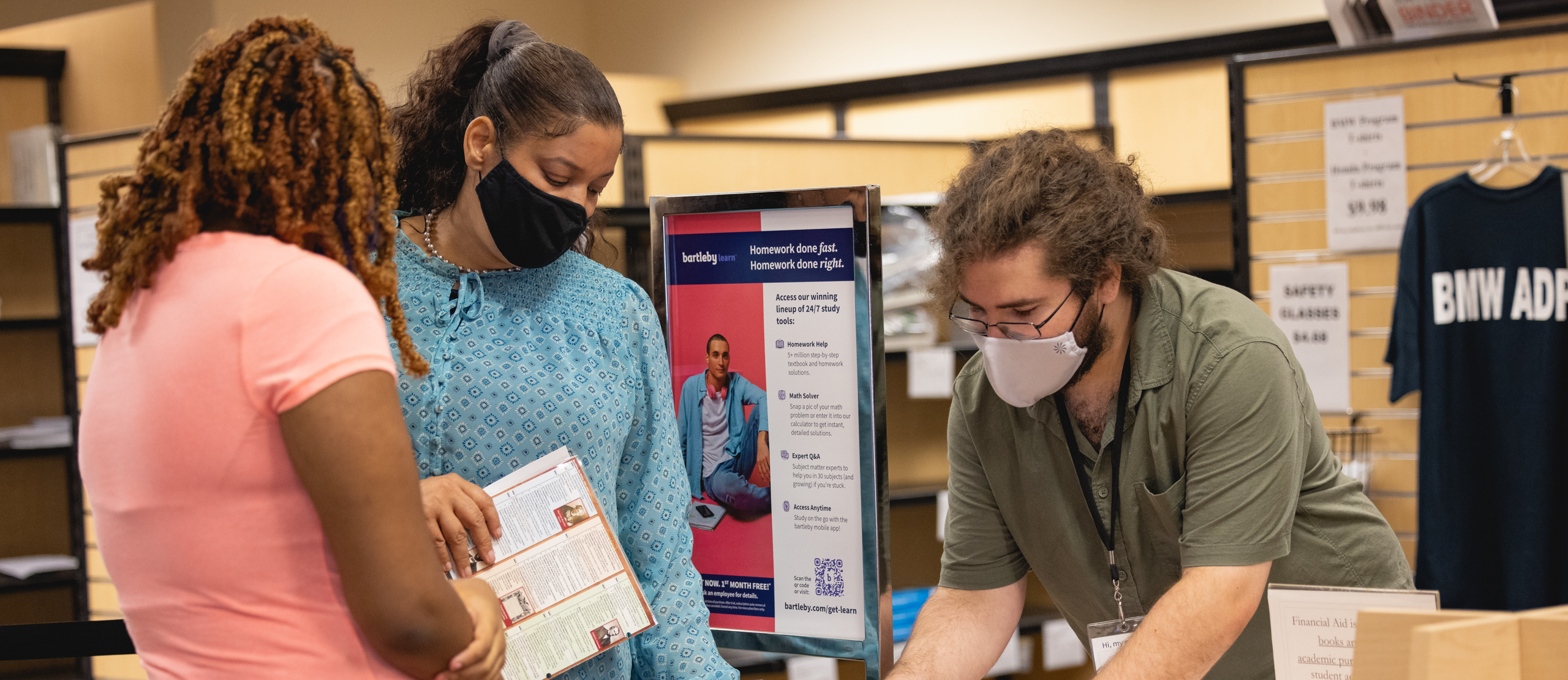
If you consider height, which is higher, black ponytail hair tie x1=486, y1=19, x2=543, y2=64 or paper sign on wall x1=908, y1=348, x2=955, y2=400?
black ponytail hair tie x1=486, y1=19, x2=543, y2=64

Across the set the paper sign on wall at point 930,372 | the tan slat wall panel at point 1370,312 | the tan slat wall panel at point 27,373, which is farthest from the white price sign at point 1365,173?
the tan slat wall panel at point 27,373

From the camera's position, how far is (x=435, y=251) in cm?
152

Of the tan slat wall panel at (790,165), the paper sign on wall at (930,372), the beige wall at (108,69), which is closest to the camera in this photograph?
the paper sign on wall at (930,372)

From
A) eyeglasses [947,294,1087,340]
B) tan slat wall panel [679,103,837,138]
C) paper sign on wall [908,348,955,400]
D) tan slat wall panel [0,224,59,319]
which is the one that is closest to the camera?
eyeglasses [947,294,1087,340]

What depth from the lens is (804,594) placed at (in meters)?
1.92

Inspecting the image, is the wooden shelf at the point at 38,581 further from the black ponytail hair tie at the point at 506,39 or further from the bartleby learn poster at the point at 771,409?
the black ponytail hair tie at the point at 506,39

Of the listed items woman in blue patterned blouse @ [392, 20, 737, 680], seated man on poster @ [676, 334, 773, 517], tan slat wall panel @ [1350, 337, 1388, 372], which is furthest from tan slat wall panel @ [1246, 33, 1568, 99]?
woman in blue patterned blouse @ [392, 20, 737, 680]

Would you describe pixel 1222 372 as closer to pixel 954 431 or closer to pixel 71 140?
pixel 954 431

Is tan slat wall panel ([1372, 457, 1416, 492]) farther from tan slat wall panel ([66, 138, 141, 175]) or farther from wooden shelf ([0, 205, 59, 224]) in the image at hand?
wooden shelf ([0, 205, 59, 224])

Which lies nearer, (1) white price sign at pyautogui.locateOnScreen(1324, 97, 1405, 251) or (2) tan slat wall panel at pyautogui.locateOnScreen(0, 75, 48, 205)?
(1) white price sign at pyautogui.locateOnScreen(1324, 97, 1405, 251)

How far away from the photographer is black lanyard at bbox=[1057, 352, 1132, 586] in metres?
1.70

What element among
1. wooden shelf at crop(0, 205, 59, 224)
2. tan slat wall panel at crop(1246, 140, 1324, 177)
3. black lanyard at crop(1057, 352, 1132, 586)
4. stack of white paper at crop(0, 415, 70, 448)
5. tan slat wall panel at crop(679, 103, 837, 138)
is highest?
tan slat wall panel at crop(679, 103, 837, 138)

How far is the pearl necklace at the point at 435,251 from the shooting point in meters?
1.51

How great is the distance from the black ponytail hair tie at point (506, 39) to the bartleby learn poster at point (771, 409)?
0.51 m
